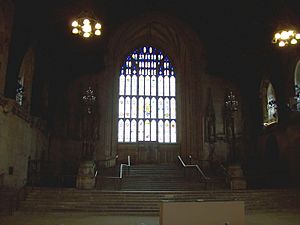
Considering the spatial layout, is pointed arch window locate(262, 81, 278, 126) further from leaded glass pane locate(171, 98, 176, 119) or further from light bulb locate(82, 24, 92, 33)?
light bulb locate(82, 24, 92, 33)

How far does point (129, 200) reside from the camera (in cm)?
1352

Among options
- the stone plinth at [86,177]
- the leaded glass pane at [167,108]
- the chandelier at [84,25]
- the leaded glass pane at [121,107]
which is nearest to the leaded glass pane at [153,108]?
the leaded glass pane at [167,108]

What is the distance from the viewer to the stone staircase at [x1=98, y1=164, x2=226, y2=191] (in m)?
16.9

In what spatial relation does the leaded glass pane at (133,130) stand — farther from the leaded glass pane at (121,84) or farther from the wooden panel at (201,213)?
the wooden panel at (201,213)

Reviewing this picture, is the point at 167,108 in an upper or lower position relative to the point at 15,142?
upper

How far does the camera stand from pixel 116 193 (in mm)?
13852

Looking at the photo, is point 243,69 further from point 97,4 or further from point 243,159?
point 97,4

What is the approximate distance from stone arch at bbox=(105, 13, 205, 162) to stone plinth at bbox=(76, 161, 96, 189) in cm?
879

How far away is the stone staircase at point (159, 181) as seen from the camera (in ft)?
55.3

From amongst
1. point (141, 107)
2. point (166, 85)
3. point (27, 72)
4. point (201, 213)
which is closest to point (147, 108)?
point (141, 107)

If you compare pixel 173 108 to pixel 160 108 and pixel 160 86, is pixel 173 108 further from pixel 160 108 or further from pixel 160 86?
pixel 160 86

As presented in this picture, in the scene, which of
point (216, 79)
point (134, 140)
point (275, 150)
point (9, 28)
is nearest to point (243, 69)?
point (216, 79)

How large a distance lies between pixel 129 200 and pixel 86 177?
3.24m

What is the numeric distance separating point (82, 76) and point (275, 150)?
15.0 metres
